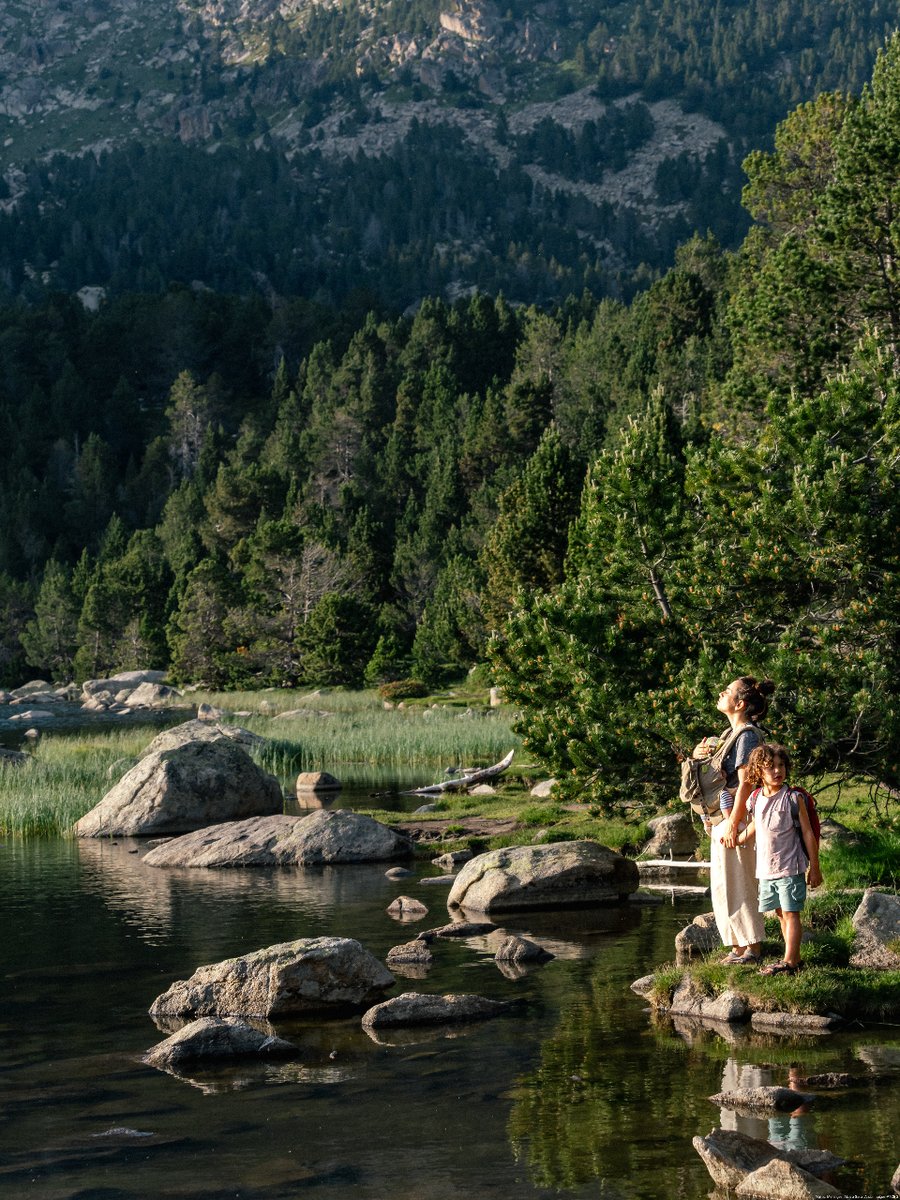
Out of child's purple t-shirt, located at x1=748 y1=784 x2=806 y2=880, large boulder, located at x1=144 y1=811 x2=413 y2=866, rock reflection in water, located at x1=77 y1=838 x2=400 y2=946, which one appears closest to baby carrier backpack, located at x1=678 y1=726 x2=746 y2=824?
child's purple t-shirt, located at x1=748 y1=784 x2=806 y2=880

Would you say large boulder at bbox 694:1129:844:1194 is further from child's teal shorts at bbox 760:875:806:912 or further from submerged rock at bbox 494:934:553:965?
submerged rock at bbox 494:934:553:965

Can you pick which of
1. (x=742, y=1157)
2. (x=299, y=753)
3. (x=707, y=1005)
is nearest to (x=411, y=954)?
(x=707, y=1005)

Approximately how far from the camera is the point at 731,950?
16297 millimetres

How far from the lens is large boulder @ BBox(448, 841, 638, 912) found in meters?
23.3

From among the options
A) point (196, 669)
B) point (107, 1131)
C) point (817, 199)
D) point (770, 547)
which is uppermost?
point (817, 199)

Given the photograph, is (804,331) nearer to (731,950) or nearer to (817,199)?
(817,199)

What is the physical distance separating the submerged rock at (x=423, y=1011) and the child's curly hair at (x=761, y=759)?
413 cm

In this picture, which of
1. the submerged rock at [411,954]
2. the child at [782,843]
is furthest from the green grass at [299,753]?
the child at [782,843]

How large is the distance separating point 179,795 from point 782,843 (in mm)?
23223

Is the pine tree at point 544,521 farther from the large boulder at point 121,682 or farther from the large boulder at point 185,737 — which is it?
the large boulder at point 121,682

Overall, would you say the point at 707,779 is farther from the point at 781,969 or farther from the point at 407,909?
the point at 407,909

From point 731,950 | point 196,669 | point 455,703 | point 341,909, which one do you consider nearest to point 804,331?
point 341,909

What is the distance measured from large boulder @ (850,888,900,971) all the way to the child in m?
1.11

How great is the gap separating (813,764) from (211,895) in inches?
454
